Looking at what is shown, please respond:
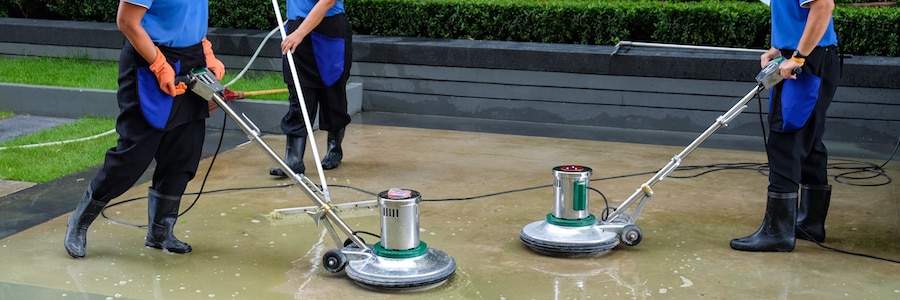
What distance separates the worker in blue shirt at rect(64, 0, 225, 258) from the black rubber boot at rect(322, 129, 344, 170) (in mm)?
1897

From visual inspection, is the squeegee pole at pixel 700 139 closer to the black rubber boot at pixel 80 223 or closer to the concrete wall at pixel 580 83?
the black rubber boot at pixel 80 223

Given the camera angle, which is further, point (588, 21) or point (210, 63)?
point (588, 21)

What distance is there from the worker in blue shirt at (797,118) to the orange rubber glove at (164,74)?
270 cm

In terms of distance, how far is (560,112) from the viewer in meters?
8.56

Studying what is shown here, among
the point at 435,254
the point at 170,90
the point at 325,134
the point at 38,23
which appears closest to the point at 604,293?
the point at 435,254

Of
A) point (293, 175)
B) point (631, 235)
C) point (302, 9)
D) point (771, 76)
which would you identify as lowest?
point (631, 235)

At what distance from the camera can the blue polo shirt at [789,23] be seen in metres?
4.87

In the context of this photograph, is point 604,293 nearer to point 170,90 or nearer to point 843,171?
point 170,90

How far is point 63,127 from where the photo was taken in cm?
812

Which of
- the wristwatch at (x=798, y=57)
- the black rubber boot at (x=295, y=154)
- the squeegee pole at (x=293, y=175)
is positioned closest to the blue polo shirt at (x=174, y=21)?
the squeegee pole at (x=293, y=175)

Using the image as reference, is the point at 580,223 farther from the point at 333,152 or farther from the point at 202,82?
the point at 333,152

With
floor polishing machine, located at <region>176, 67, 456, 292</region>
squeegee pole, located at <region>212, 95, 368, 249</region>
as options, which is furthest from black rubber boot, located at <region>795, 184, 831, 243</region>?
squeegee pole, located at <region>212, 95, 368, 249</region>

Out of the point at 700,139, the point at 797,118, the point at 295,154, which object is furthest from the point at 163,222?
the point at 797,118

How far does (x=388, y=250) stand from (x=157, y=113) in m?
1.19
